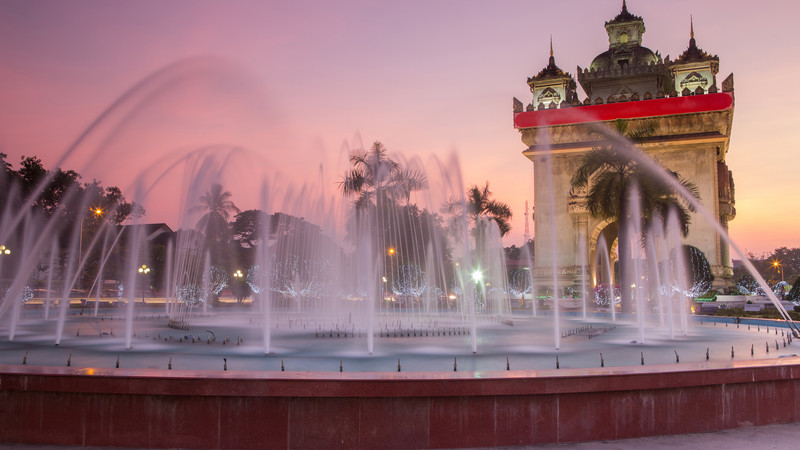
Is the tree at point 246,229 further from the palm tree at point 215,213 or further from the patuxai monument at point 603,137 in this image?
the patuxai monument at point 603,137

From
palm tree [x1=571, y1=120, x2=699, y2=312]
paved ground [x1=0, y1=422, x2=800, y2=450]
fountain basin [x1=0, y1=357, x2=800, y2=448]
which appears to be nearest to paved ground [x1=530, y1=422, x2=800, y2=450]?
paved ground [x1=0, y1=422, x2=800, y2=450]

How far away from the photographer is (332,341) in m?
14.1

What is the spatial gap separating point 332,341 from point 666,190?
940 inches

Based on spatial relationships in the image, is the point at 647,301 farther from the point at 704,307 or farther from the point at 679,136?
the point at 679,136

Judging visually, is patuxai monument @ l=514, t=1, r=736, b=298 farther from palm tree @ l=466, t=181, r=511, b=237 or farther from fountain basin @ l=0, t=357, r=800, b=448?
fountain basin @ l=0, t=357, r=800, b=448

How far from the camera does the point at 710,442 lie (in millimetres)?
6465

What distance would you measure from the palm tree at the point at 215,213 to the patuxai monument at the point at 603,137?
99.1 feet

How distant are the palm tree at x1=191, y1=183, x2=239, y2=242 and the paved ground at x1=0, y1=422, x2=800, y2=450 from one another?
57838mm

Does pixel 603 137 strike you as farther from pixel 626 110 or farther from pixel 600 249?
pixel 600 249

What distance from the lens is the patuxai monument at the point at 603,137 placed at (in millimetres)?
43406

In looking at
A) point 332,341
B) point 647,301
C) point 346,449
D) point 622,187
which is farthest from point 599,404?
point 647,301

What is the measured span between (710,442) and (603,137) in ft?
118

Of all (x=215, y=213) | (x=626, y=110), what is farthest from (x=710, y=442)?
(x=215, y=213)

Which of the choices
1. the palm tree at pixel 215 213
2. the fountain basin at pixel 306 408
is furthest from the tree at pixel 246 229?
the fountain basin at pixel 306 408
